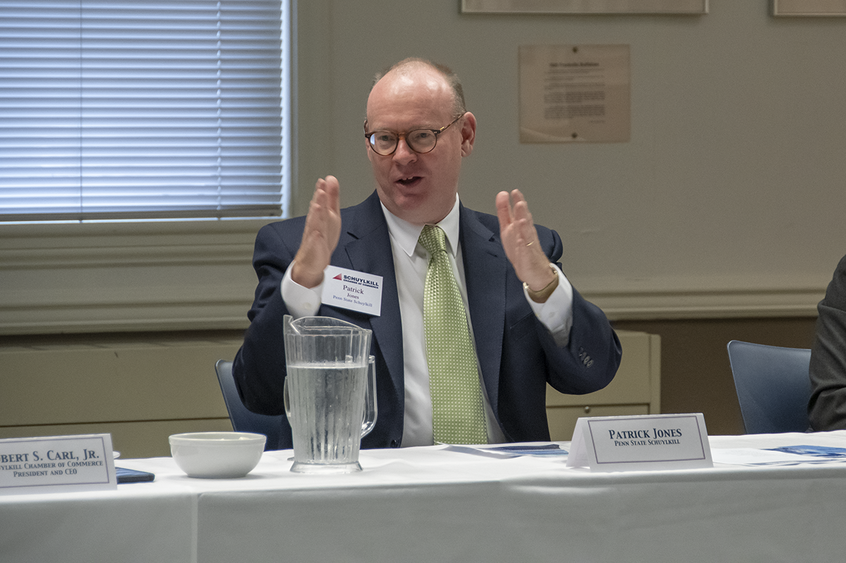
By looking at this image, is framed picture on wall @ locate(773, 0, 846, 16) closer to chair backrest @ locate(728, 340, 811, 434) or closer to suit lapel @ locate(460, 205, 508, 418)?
chair backrest @ locate(728, 340, 811, 434)

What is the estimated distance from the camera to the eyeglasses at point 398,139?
1897mm

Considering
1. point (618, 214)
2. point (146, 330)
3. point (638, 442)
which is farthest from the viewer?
point (618, 214)

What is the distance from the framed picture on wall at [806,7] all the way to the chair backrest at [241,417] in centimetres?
254

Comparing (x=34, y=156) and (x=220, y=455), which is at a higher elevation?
(x=34, y=156)

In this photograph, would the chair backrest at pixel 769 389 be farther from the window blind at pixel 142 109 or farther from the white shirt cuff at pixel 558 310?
the window blind at pixel 142 109

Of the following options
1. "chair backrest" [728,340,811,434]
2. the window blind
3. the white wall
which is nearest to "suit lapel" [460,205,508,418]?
"chair backrest" [728,340,811,434]

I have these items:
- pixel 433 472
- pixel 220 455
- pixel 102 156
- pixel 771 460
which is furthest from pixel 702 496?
pixel 102 156

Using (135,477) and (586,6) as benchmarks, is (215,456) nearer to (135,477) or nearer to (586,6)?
(135,477)

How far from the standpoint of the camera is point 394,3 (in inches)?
125

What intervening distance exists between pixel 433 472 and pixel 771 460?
1.52ft

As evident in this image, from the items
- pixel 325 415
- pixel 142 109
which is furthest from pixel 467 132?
pixel 142 109

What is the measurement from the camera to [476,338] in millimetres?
1837

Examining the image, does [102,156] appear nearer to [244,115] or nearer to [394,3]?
[244,115]

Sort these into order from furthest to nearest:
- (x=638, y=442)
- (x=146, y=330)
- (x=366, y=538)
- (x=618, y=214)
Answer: (x=618, y=214) → (x=146, y=330) → (x=638, y=442) → (x=366, y=538)
